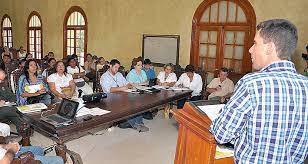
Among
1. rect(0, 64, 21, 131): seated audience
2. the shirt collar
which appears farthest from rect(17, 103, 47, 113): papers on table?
the shirt collar

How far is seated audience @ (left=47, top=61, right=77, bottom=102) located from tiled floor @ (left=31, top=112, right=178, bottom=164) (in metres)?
0.74

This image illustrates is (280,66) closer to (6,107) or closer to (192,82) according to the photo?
(6,107)

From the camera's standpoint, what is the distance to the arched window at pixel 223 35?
5.77m

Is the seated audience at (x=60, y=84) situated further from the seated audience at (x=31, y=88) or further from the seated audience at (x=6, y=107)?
the seated audience at (x=6, y=107)

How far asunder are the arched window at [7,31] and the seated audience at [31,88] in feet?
29.7

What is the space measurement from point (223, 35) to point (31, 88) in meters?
4.10

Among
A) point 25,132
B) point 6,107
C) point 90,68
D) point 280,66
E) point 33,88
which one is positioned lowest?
point 25,132

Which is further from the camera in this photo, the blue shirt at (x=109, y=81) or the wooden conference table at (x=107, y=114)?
the blue shirt at (x=109, y=81)

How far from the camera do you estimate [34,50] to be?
1094cm

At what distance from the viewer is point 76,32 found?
916 centimetres

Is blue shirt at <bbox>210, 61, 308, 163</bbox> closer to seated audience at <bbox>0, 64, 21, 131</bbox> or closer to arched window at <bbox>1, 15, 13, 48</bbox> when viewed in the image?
seated audience at <bbox>0, 64, 21, 131</bbox>

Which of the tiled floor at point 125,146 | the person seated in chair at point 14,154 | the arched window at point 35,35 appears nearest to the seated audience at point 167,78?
the tiled floor at point 125,146

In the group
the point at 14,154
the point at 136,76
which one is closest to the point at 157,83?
the point at 136,76

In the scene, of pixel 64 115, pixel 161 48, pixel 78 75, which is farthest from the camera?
pixel 161 48
